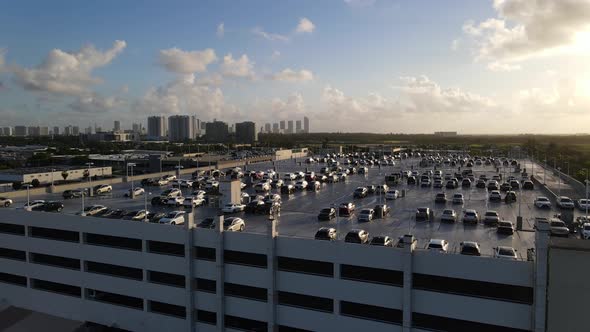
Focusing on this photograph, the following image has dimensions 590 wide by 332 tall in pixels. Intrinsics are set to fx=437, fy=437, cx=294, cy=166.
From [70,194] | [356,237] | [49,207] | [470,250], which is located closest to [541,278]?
[470,250]

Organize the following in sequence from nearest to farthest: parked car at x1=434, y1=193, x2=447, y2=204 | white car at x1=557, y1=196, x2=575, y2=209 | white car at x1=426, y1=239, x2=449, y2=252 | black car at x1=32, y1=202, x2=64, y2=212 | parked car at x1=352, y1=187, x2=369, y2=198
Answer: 1. white car at x1=426, y1=239, x2=449, y2=252
2. black car at x1=32, y1=202, x2=64, y2=212
3. white car at x1=557, y1=196, x2=575, y2=209
4. parked car at x1=434, y1=193, x2=447, y2=204
5. parked car at x1=352, y1=187, x2=369, y2=198

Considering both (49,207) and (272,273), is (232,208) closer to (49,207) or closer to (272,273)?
(272,273)

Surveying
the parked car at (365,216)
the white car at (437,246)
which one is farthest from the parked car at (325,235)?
the parked car at (365,216)

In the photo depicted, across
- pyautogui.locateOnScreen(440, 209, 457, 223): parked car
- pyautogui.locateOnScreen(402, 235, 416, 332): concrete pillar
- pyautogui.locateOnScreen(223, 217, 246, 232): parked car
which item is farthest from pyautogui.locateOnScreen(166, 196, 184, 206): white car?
pyautogui.locateOnScreen(402, 235, 416, 332): concrete pillar

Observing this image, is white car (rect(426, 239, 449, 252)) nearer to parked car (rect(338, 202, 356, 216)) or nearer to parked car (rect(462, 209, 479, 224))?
parked car (rect(462, 209, 479, 224))

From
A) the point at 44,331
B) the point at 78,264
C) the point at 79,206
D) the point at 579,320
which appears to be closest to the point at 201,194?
the point at 79,206
